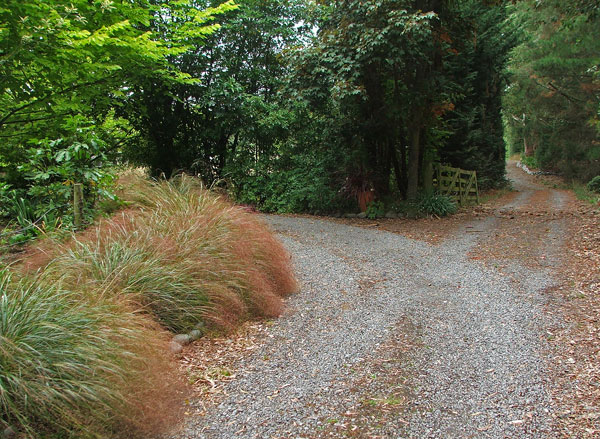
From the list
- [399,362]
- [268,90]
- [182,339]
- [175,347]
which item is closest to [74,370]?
[175,347]

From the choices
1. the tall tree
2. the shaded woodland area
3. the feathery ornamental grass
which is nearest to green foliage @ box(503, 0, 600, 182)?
the shaded woodland area

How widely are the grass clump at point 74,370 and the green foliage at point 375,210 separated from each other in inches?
340

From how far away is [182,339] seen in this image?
3.44 meters

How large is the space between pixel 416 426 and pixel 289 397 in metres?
0.78

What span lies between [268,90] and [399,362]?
1235 centimetres

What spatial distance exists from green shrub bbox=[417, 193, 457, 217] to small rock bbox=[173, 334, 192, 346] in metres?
8.22

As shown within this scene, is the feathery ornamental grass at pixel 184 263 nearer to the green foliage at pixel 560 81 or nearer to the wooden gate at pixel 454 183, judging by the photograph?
the wooden gate at pixel 454 183

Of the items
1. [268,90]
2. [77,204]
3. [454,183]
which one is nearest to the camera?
[77,204]

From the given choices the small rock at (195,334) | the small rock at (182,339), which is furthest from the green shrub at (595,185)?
the small rock at (182,339)

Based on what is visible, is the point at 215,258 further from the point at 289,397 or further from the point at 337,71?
the point at 337,71

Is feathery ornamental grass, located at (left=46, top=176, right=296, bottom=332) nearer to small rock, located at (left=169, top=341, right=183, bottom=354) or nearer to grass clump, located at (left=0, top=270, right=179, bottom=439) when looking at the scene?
small rock, located at (left=169, top=341, right=183, bottom=354)

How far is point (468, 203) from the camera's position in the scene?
1416cm

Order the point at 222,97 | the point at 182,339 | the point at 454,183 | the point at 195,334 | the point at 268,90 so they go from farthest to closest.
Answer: the point at 268,90
the point at 454,183
the point at 222,97
the point at 195,334
the point at 182,339

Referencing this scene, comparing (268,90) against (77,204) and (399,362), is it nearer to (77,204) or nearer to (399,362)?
(77,204)
